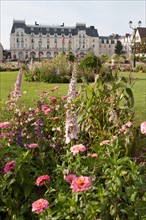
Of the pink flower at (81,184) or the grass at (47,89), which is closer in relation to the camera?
the pink flower at (81,184)

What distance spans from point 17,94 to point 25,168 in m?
1.76

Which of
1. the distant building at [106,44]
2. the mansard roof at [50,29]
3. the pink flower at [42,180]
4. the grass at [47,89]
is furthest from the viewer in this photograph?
the distant building at [106,44]

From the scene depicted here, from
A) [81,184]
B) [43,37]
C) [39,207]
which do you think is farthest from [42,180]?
[43,37]

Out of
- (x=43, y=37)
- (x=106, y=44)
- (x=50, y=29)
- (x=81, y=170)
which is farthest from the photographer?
(x=106, y=44)

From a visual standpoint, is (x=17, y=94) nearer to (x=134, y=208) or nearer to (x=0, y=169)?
(x=0, y=169)

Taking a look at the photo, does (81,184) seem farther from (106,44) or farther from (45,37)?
(106,44)

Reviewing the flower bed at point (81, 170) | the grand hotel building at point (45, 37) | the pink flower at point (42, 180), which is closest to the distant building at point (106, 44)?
the grand hotel building at point (45, 37)

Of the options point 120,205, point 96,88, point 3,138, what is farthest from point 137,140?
point 3,138

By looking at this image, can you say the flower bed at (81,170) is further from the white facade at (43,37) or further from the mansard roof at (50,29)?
the mansard roof at (50,29)

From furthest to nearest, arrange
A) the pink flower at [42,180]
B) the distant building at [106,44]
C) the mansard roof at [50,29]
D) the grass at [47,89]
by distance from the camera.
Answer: the distant building at [106,44] → the mansard roof at [50,29] → the grass at [47,89] → the pink flower at [42,180]

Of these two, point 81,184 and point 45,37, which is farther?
point 45,37

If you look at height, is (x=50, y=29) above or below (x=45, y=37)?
above

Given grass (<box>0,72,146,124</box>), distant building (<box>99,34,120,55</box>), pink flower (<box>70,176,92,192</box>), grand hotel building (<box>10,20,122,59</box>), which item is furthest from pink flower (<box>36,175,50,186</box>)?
distant building (<box>99,34,120,55</box>)

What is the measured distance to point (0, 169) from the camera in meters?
3.23
